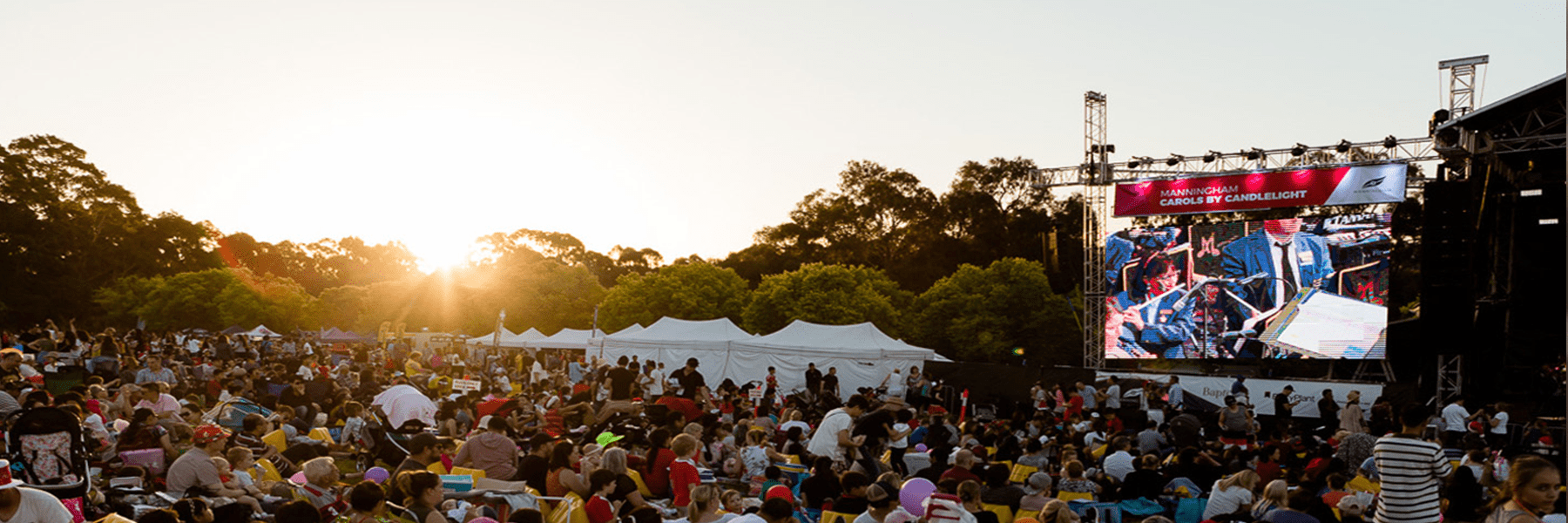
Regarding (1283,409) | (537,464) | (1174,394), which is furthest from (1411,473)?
(1174,394)

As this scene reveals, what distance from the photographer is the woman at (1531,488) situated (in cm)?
457

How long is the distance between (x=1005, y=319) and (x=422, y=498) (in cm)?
A: 3675

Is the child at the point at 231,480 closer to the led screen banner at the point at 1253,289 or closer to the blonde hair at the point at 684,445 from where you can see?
the blonde hair at the point at 684,445

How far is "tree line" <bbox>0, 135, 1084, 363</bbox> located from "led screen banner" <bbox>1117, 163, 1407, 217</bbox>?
1127 centimetres

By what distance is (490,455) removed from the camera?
9.13 meters

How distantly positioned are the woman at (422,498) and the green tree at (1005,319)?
117 feet

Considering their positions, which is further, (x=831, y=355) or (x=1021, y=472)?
(x=831, y=355)

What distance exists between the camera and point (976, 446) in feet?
Answer: 39.3

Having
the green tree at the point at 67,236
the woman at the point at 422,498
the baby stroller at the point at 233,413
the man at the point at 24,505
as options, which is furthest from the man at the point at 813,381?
the green tree at the point at 67,236

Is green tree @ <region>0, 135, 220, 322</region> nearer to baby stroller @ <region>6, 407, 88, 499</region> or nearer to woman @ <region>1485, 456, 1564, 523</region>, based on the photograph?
baby stroller @ <region>6, 407, 88, 499</region>

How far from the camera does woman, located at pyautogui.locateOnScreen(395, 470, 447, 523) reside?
6.36m

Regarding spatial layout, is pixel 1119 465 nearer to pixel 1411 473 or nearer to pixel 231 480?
pixel 1411 473

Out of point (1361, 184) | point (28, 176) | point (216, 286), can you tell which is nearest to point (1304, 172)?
point (1361, 184)

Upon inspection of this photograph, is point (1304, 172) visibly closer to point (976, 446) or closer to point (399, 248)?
point (976, 446)
